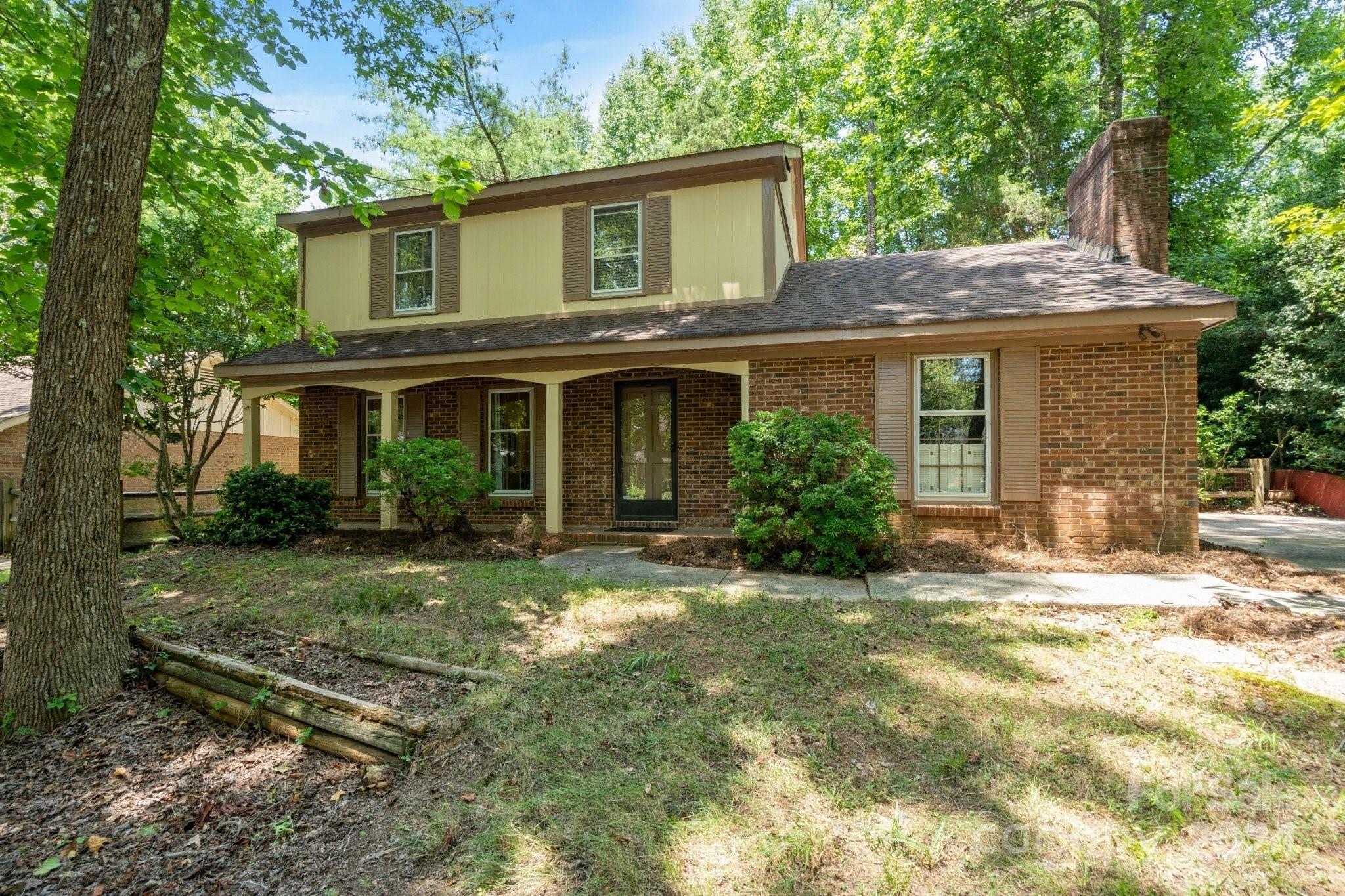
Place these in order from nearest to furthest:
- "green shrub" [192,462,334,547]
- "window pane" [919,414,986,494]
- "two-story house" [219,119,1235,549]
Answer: "two-story house" [219,119,1235,549] → "window pane" [919,414,986,494] → "green shrub" [192,462,334,547]

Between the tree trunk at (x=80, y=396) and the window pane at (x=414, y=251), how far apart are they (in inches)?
280

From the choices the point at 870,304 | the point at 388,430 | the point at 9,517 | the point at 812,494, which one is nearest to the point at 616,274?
the point at 870,304

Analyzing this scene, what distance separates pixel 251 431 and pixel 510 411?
4.29 meters

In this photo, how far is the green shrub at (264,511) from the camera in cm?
850

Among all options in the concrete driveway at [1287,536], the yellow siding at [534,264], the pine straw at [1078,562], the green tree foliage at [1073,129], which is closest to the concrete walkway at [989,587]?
the pine straw at [1078,562]

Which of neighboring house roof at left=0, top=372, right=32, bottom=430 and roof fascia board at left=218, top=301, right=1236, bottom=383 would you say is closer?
roof fascia board at left=218, top=301, right=1236, bottom=383

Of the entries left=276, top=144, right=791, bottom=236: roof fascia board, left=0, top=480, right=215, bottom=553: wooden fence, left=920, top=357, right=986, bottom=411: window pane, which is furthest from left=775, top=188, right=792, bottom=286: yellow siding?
left=0, top=480, right=215, bottom=553: wooden fence

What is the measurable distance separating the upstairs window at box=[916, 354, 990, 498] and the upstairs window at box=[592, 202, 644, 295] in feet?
14.7

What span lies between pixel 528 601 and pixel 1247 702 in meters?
4.68

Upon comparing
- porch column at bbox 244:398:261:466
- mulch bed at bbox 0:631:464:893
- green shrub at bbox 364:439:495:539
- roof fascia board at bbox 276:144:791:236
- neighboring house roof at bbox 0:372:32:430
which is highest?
roof fascia board at bbox 276:144:791:236

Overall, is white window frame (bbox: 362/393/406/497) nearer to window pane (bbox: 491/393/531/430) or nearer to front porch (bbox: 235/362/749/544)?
front porch (bbox: 235/362/749/544)

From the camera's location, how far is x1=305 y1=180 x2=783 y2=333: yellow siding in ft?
29.2

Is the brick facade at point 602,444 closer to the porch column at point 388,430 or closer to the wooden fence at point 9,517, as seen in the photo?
the porch column at point 388,430

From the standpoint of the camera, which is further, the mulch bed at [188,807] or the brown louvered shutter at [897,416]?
the brown louvered shutter at [897,416]
